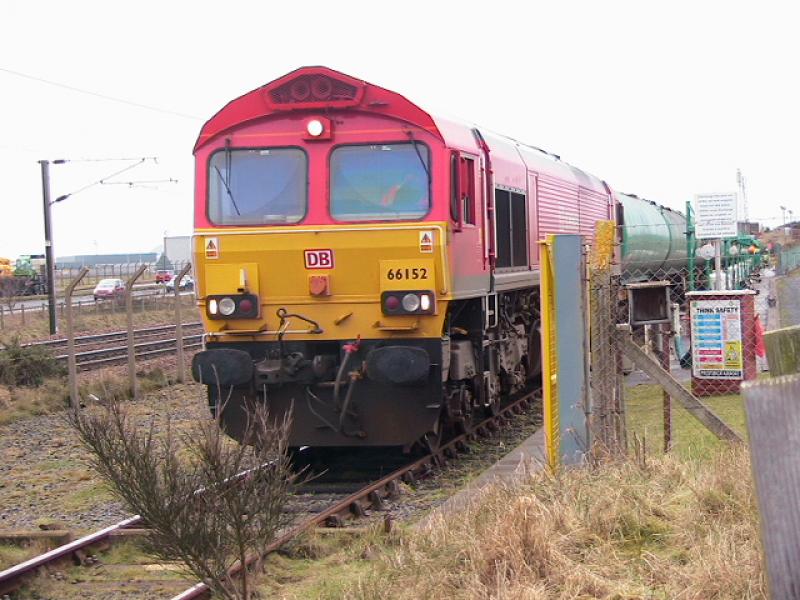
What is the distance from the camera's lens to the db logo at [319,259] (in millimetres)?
9938

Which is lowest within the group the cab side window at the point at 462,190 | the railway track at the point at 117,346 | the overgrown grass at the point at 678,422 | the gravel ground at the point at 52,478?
the gravel ground at the point at 52,478

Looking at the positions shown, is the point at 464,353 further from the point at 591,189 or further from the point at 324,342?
the point at 591,189

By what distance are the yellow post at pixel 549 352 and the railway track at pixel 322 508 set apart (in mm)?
1782

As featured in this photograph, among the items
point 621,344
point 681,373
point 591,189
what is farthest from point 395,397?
point 591,189

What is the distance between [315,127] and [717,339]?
6.38 metres

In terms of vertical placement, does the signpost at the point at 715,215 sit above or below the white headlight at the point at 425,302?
above

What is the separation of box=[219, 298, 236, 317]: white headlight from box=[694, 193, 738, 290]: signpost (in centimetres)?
1004

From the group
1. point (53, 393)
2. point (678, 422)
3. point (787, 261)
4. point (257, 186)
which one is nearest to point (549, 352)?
point (257, 186)

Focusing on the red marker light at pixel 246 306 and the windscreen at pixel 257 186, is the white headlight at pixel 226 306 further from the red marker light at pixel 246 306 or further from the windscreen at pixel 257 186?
the windscreen at pixel 257 186

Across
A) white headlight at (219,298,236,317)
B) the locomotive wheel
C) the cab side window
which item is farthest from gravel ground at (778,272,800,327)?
white headlight at (219,298,236,317)

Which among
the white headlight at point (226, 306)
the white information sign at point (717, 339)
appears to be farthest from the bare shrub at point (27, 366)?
the white information sign at point (717, 339)

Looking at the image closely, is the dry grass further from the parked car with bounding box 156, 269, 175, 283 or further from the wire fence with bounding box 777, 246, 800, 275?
the wire fence with bounding box 777, 246, 800, 275

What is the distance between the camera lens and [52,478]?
11.1 metres

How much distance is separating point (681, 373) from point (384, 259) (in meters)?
8.45
